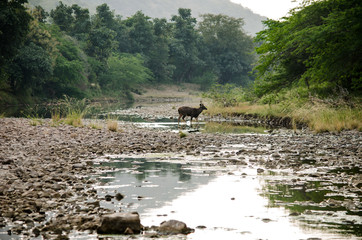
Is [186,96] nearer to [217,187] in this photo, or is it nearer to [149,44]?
[149,44]

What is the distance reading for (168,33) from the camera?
3912 inches

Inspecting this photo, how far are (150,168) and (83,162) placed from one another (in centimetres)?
194

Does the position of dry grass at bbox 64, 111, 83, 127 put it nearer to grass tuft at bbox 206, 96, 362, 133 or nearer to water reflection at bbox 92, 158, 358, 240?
water reflection at bbox 92, 158, 358, 240

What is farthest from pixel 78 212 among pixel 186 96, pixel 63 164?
pixel 186 96

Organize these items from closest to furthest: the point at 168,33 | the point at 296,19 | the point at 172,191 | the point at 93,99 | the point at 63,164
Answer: the point at 172,191, the point at 63,164, the point at 296,19, the point at 93,99, the point at 168,33

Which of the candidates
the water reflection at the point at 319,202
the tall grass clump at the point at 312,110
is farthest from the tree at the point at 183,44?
the water reflection at the point at 319,202

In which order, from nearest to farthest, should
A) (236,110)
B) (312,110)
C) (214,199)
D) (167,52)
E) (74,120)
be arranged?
(214,199) → (74,120) → (312,110) → (236,110) → (167,52)

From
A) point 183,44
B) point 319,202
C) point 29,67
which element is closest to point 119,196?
point 319,202

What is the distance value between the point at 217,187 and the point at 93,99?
59.7 meters

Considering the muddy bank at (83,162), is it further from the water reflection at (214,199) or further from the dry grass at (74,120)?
the dry grass at (74,120)

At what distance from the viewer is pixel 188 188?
8781 mm

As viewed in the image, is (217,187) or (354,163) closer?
(217,187)

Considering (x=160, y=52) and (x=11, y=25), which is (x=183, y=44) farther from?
(x=11, y=25)

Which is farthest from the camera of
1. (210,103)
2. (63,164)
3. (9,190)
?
(210,103)
